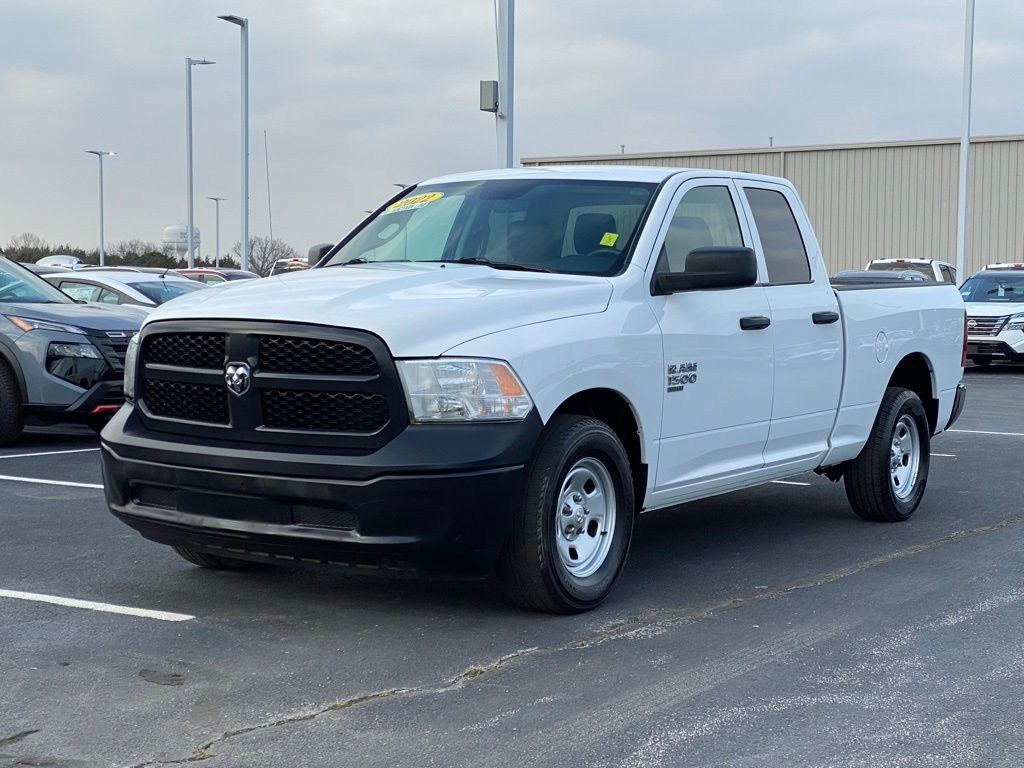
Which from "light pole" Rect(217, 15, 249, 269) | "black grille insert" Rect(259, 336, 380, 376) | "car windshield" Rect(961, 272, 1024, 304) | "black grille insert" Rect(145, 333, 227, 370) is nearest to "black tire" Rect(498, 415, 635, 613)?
"black grille insert" Rect(259, 336, 380, 376)

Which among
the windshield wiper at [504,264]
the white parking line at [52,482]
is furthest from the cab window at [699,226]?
the white parking line at [52,482]

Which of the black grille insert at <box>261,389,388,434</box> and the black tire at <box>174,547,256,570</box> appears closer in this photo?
the black grille insert at <box>261,389,388,434</box>

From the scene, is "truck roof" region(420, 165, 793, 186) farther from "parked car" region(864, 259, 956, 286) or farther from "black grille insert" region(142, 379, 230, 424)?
"parked car" region(864, 259, 956, 286)

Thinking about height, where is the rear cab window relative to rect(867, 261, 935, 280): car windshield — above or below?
A: above

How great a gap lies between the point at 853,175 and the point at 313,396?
4381 cm

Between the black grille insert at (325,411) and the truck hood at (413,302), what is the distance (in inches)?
9.4

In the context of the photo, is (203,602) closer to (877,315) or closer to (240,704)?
(240,704)

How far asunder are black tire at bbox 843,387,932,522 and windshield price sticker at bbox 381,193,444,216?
113 inches

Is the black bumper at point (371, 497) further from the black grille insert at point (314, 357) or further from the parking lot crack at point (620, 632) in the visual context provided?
the parking lot crack at point (620, 632)

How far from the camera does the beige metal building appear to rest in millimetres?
44469

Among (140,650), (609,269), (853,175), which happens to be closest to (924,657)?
(609,269)

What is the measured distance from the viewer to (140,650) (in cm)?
530

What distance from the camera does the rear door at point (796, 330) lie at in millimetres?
7238

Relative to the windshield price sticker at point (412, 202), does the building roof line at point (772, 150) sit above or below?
above
